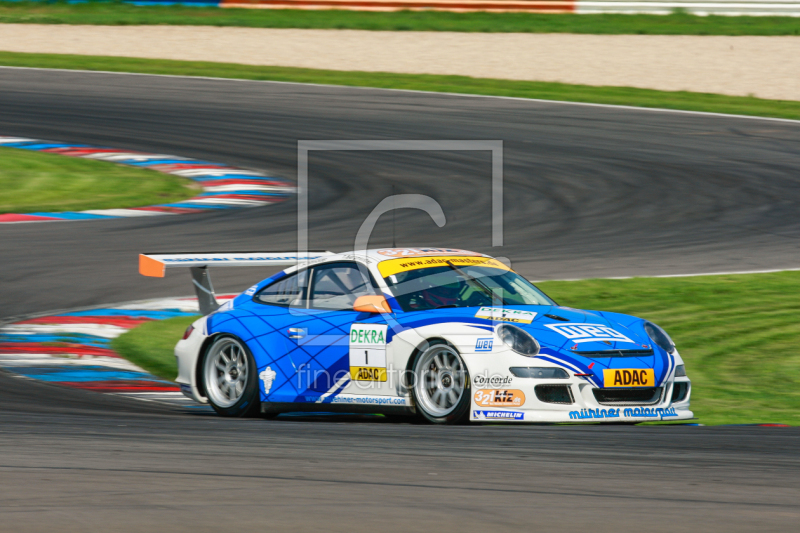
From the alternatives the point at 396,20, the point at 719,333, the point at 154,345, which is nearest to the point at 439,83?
the point at 396,20

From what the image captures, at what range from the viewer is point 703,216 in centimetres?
1622

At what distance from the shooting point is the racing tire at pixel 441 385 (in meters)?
7.13

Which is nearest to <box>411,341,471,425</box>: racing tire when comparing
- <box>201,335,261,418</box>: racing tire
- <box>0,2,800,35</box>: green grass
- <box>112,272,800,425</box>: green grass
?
<box>201,335,261,418</box>: racing tire

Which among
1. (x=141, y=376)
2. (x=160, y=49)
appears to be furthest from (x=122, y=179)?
(x=160, y=49)

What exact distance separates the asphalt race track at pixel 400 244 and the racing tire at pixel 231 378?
0.35m

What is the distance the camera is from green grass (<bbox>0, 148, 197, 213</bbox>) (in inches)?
668

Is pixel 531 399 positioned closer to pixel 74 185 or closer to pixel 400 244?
pixel 400 244

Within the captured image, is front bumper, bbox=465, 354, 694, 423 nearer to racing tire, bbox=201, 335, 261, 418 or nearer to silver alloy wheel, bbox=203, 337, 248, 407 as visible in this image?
racing tire, bbox=201, 335, 261, 418

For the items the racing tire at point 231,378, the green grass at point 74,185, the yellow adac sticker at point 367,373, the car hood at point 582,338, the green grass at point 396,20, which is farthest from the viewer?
the green grass at point 396,20

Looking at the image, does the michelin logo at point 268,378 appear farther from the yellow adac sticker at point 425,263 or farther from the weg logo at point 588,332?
the weg logo at point 588,332

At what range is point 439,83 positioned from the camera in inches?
1064

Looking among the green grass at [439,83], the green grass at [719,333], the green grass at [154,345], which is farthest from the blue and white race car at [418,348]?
the green grass at [439,83]

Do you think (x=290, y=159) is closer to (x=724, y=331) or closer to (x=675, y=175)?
(x=675, y=175)

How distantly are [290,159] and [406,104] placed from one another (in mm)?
4747
